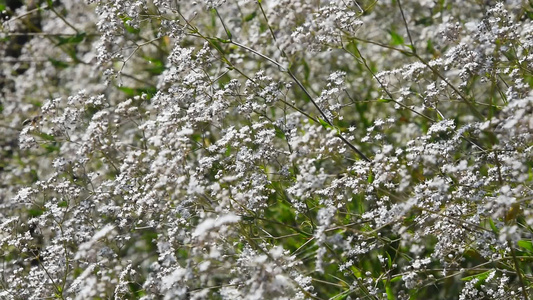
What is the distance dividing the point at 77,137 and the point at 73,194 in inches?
17.6

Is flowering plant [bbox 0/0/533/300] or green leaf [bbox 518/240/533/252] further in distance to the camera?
green leaf [bbox 518/240/533/252]

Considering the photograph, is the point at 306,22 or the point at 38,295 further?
the point at 38,295

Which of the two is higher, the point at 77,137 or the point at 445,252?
the point at 77,137

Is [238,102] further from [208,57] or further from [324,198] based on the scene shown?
[324,198]

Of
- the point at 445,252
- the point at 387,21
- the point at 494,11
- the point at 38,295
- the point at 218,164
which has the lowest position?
the point at 445,252

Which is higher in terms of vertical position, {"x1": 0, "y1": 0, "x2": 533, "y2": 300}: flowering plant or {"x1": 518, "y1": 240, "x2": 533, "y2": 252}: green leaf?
{"x1": 0, "y1": 0, "x2": 533, "y2": 300}: flowering plant

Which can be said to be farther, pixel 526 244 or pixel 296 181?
pixel 296 181

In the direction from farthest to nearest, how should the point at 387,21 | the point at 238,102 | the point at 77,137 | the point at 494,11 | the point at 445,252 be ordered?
the point at 387,21, the point at 238,102, the point at 77,137, the point at 494,11, the point at 445,252

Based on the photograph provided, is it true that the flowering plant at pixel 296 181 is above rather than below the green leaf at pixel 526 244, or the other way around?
above

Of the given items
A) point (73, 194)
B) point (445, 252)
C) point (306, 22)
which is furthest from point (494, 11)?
point (73, 194)

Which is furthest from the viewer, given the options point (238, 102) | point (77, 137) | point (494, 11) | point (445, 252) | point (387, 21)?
point (387, 21)

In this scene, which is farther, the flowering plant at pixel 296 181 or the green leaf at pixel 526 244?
the green leaf at pixel 526 244

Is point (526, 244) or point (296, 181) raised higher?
point (296, 181)

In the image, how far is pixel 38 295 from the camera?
361 centimetres
